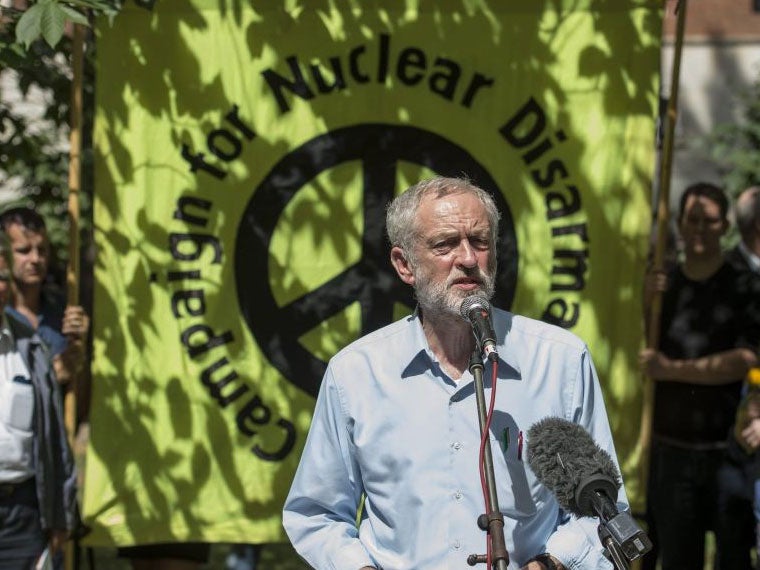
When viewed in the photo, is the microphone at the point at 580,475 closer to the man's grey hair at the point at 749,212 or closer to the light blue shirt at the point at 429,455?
the light blue shirt at the point at 429,455

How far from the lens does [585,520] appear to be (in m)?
3.32

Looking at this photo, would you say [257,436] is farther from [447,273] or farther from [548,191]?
[447,273]

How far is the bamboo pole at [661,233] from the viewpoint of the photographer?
212 inches

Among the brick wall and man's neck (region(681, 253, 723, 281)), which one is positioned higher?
the brick wall

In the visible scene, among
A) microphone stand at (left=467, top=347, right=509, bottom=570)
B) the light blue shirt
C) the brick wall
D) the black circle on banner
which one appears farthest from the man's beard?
the brick wall

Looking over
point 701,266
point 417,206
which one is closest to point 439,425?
point 417,206

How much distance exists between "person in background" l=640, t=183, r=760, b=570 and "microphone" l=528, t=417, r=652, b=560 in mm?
2614

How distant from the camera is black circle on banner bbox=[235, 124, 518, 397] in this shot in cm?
545

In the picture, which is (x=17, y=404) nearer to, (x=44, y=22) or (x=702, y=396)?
(x=44, y=22)

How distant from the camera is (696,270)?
573cm

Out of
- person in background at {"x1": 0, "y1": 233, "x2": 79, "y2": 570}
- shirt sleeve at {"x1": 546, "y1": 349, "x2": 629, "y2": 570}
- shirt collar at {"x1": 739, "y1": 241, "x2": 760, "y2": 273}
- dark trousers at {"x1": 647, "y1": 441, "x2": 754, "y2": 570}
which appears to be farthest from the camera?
shirt collar at {"x1": 739, "y1": 241, "x2": 760, "y2": 273}

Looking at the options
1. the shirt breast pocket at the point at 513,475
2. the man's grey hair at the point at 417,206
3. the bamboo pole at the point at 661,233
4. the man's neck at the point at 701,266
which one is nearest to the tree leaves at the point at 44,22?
the man's grey hair at the point at 417,206

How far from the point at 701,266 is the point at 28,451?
3033 millimetres

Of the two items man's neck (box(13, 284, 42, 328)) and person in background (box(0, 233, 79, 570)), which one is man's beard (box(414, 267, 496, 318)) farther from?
man's neck (box(13, 284, 42, 328))
